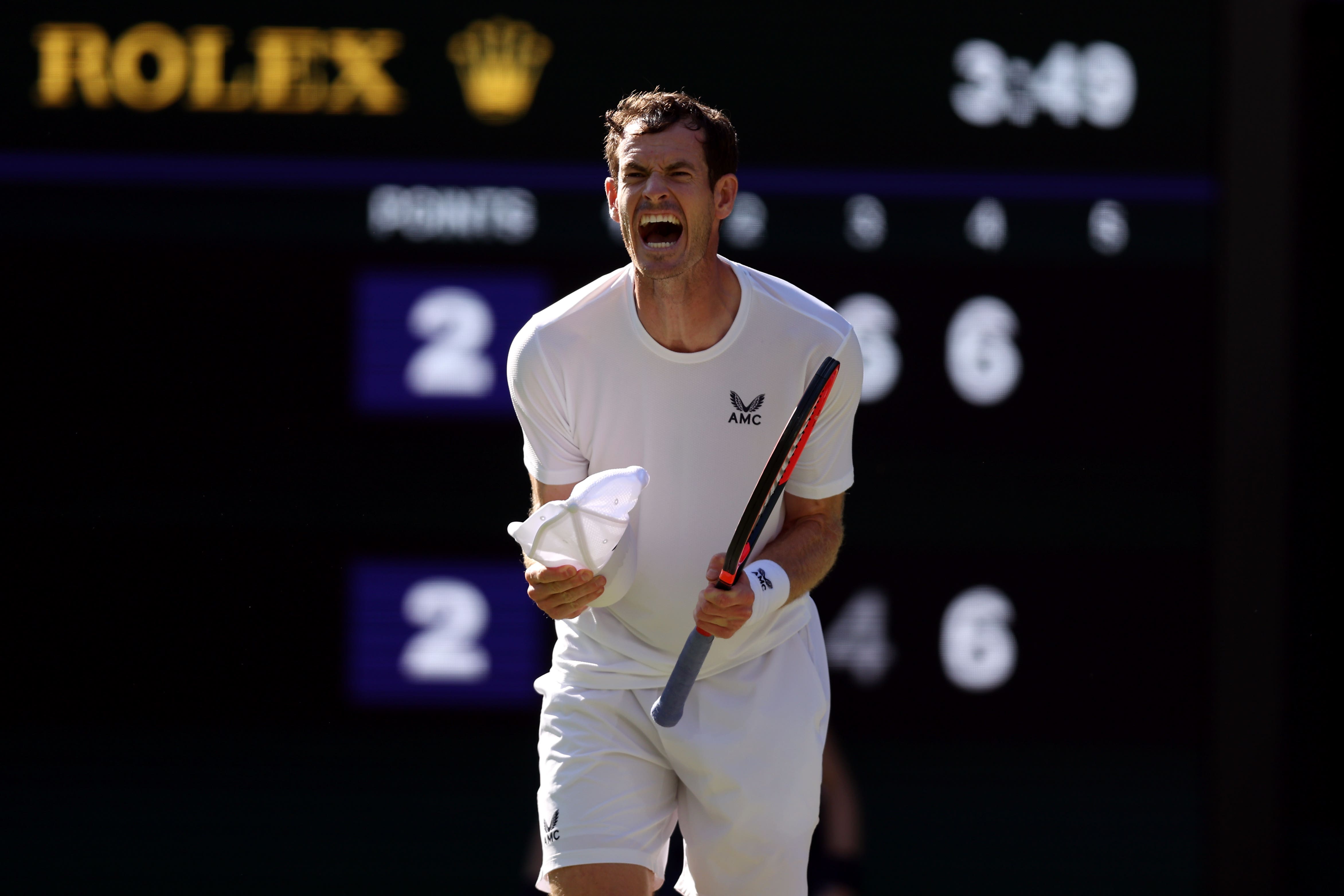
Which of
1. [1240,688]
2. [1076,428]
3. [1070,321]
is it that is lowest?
[1240,688]

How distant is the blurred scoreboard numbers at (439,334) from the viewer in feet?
13.2

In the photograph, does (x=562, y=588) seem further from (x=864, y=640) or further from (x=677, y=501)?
(x=864, y=640)

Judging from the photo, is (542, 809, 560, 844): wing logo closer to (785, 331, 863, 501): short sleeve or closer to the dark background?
(785, 331, 863, 501): short sleeve

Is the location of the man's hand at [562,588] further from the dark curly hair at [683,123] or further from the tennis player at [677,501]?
the dark curly hair at [683,123]

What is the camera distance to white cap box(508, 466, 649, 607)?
2520 millimetres

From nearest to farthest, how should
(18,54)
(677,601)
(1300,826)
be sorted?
(677,601) → (18,54) → (1300,826)

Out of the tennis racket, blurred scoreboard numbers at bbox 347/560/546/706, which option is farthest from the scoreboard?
the tennis racket

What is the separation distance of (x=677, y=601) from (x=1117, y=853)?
187 centimetres

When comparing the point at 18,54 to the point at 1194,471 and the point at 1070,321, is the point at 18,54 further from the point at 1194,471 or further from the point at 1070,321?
the point at 1194,471

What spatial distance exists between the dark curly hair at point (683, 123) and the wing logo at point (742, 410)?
36 cm

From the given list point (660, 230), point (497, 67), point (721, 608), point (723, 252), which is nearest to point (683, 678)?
point (721, 608)

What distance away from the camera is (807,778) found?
286cm

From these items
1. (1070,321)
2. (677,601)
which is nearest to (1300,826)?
(1070,321)

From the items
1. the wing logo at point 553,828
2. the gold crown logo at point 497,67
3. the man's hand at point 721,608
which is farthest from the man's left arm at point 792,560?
the gold crown logo at point 497,67
